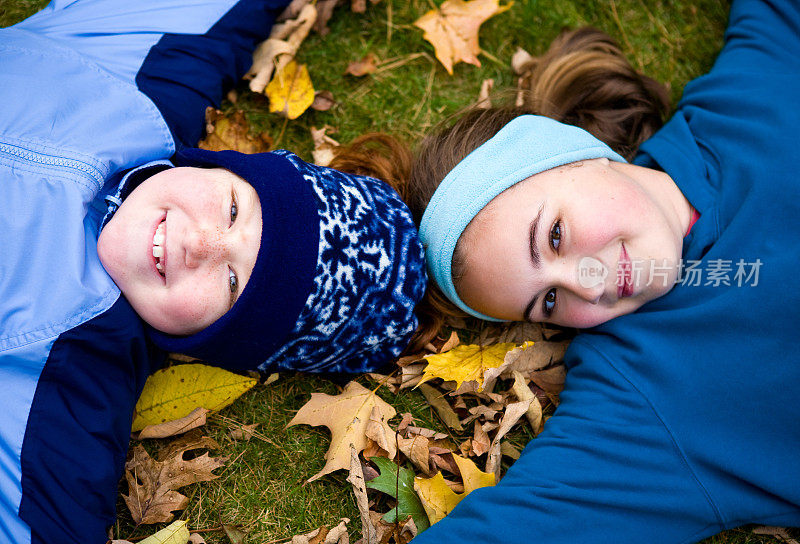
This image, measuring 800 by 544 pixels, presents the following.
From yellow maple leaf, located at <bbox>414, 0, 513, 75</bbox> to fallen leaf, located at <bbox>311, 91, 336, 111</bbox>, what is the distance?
0.70m

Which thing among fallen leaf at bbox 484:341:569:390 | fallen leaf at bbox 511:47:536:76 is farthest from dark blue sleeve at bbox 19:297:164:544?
fallen leaf at bbox 511:47:536:76

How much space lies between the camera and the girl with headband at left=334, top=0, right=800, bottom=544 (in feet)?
8.37

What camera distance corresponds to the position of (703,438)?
260cm

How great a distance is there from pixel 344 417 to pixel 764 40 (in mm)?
3131

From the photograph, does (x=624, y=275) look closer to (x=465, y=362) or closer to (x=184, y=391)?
(x=465, y=362)

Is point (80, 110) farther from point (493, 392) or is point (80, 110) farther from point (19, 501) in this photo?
point (493, 392)

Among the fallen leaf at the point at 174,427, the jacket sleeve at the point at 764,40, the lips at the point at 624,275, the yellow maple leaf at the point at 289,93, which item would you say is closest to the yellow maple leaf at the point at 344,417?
the fallen leaf at the point at 174,427

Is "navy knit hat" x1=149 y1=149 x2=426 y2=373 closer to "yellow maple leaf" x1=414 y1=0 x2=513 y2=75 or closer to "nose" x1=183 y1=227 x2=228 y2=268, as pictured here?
"nose" x1=183 y1=227 x2=228 y2=268

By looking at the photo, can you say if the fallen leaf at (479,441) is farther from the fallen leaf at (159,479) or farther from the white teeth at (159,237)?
the white teeth at (159,237)

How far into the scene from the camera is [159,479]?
275cm

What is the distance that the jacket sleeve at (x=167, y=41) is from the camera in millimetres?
2939

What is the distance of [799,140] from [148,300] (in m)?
3.18

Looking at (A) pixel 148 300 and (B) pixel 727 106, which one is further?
(B) pixel 727 106

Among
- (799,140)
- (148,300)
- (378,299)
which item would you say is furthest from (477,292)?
(799,140)
